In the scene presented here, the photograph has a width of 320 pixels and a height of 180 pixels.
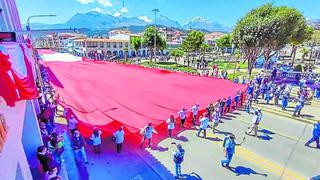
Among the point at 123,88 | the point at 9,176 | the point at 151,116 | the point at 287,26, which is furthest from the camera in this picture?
the point at 287,26

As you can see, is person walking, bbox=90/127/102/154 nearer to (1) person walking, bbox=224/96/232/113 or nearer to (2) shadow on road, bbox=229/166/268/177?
(2) shadow on road, bbox=229/166/268/177

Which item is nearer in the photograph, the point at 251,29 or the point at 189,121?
the point at 189,121

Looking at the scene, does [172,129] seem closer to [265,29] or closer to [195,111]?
[195,111]

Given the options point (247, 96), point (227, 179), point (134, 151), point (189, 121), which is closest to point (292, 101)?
point (247, 96)

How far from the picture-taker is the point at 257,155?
10102 millimetres

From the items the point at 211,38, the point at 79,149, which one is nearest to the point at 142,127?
the point at 79,149

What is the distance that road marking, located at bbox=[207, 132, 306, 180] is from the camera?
862 cm

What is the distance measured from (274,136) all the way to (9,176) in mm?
12249

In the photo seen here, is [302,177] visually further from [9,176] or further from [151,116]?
[9,176]

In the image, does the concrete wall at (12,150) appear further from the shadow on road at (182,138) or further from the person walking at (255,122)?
the person walking at (255,122)

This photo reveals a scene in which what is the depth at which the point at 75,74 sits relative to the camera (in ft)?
59.6

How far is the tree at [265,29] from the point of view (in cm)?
2052

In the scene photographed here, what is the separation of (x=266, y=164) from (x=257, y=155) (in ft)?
2.41

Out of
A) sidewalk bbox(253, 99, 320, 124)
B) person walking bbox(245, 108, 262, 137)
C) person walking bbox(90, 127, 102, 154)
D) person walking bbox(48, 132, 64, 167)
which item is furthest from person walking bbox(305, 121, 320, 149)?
person walking bbox(48, 132, 64, 167)
